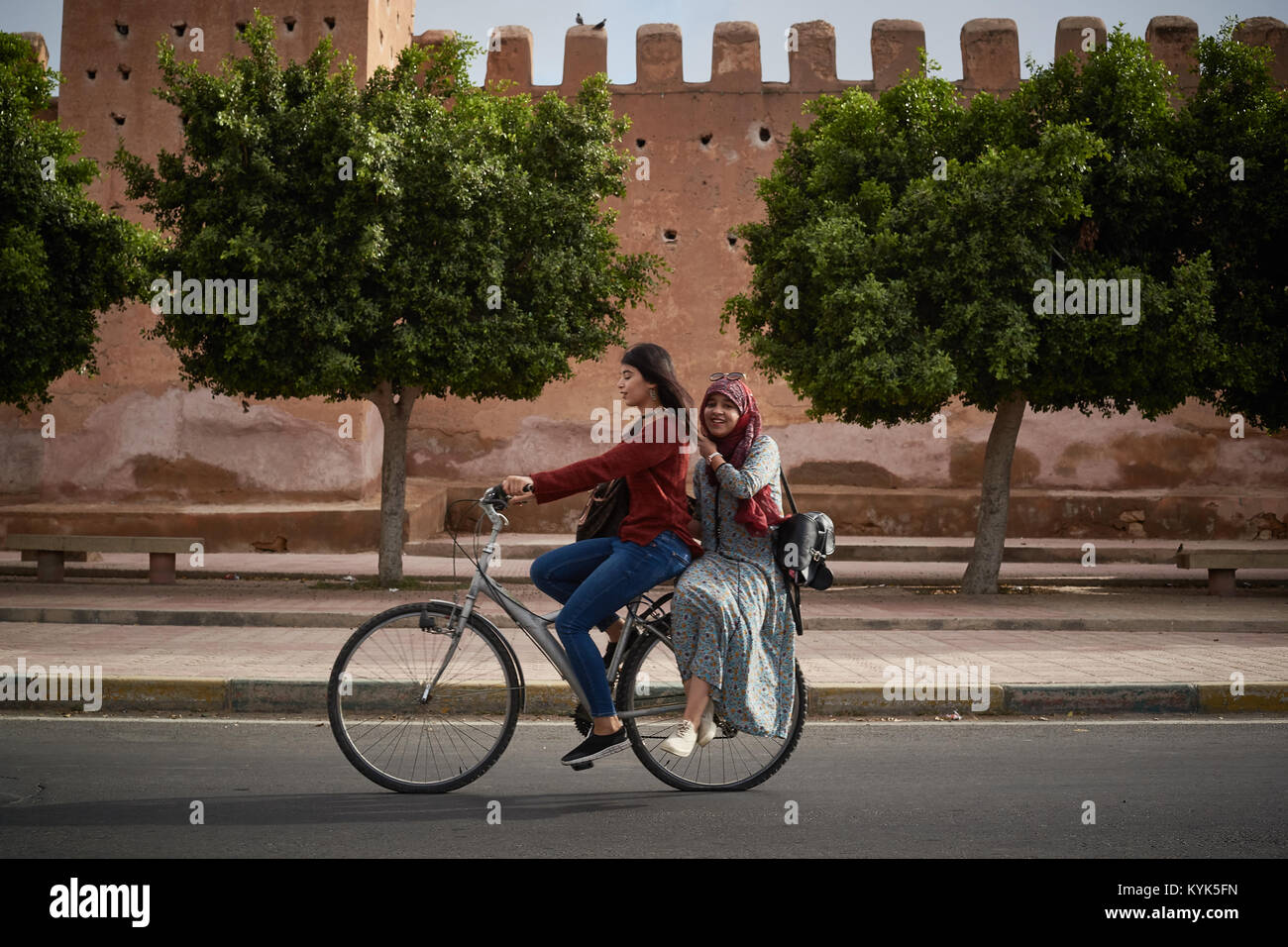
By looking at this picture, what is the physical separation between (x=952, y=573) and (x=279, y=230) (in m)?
10.2

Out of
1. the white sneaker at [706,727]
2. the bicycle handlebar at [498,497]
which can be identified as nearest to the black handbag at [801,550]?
the white sneaker at [706,727]

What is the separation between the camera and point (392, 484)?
1476 centimetres

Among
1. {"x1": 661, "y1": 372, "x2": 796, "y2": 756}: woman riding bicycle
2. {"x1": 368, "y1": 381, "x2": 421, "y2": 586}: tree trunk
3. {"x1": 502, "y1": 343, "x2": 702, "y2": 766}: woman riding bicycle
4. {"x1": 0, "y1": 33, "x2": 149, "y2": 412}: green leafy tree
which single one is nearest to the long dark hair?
Answer: {"x1": 502, "y1": 343, "x2": 702, "y2": 766}: woman riding bicycle

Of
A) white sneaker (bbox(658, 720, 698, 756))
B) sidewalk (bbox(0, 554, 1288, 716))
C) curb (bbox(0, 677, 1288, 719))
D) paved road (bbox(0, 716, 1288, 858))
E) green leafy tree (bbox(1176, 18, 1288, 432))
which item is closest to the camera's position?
paved road (bbox(0, 716, 1288, 858))

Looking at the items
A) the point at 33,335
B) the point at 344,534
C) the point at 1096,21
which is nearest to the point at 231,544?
the point at 344,534

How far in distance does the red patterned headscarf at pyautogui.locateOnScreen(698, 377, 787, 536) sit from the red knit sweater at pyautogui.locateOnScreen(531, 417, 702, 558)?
0.57 ft

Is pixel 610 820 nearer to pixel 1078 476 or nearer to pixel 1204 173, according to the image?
pixel 1204 173

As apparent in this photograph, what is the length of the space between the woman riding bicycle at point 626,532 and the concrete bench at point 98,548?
10816 mm

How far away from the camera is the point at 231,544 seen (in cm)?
2061

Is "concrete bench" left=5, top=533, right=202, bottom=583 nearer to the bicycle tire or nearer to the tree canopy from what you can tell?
the tree canopy

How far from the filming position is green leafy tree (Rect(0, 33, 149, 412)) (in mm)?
13266

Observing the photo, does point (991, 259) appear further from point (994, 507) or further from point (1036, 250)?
point (994, 507)

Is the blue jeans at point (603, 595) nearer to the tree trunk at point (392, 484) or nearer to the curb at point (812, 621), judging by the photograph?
the curb at point (812, 621)

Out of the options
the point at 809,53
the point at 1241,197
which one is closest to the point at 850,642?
the point at 1241,197
